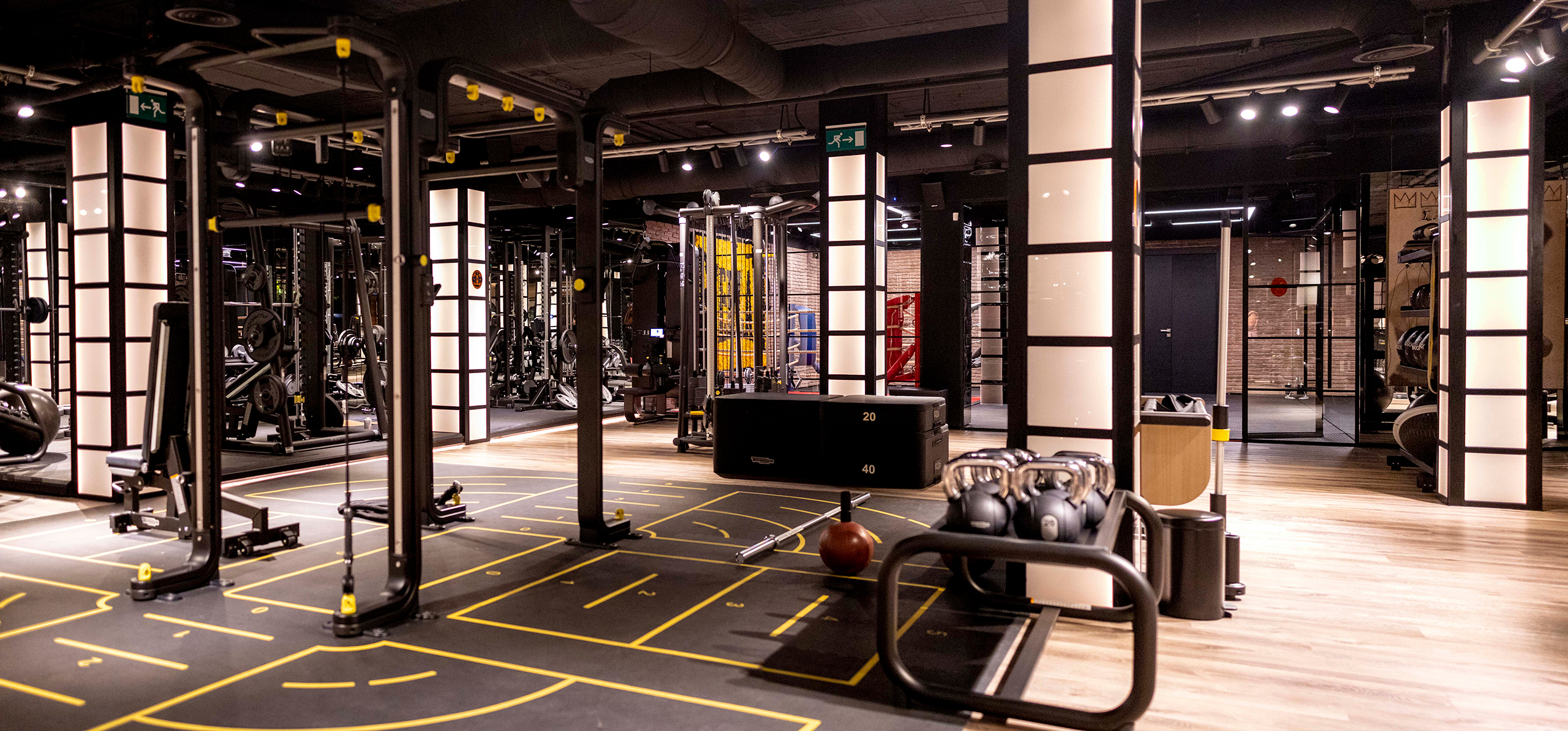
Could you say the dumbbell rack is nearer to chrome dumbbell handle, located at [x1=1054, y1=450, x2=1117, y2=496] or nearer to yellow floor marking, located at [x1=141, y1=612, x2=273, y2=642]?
chrome dumbbell handle, located at [x1=1054, y1=450, x2=1117, y2=496]

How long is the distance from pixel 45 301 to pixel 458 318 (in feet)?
25.4

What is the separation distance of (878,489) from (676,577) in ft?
9.99

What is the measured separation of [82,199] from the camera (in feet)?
22.7

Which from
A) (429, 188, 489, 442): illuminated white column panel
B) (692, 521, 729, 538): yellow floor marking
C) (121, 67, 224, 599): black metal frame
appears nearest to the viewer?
(121, 67, 224, 599): black metal frame

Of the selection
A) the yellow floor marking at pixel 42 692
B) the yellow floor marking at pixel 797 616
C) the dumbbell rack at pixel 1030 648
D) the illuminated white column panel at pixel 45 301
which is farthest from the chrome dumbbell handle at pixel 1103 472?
the illuminated white column panel at pixel 45 301

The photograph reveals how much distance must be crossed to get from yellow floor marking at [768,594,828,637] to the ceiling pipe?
3.63 meters

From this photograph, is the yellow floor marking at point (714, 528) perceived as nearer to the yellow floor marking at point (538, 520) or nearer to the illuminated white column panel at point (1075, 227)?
the yellow floor marking at point (538, 520)

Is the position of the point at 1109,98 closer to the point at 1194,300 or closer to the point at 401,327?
the point at 401,327

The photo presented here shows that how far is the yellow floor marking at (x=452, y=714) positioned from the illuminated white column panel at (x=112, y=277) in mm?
4561

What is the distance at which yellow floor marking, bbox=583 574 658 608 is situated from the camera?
13.9 feet

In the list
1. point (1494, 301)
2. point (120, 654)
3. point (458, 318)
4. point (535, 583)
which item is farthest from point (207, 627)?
point (1494, 301)

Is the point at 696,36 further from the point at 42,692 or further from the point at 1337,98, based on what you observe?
the point at 1337,98

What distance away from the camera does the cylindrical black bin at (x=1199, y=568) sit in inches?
160

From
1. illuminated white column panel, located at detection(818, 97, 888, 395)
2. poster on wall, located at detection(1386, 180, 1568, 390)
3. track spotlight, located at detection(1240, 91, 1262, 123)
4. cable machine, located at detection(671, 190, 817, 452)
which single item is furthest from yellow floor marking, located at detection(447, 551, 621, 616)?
poster on wall, located at detection(1386, 180, 1568, 390)
